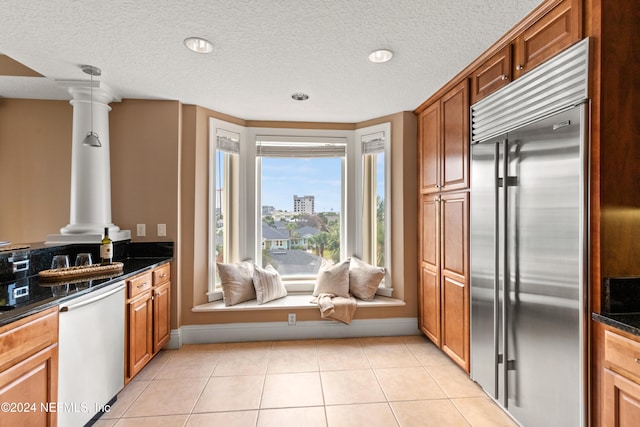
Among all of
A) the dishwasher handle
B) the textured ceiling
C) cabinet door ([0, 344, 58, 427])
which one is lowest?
cabinet door ([0, 344, 58, 427])

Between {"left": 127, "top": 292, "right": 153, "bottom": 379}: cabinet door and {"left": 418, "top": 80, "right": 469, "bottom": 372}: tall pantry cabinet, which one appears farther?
{"left": 418, "top": 80, "right": 469, "bottom": 372}: tall pantry cabinet

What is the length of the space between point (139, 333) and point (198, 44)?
2.10 meters

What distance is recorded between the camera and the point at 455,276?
2439mm

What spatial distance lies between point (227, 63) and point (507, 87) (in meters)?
1.86

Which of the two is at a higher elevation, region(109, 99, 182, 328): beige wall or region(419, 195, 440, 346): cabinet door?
region(109, 99, 182, 328): beige wall

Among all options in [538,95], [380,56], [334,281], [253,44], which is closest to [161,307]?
[334,281]

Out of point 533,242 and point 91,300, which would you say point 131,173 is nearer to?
point 91,300

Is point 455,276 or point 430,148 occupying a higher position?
point 430,148

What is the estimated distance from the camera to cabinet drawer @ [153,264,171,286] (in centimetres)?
257

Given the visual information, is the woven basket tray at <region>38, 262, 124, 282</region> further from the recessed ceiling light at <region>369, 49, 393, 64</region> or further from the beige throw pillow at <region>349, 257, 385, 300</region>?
the recessed ceiling light at <region>369, 49, 393, 64</region>


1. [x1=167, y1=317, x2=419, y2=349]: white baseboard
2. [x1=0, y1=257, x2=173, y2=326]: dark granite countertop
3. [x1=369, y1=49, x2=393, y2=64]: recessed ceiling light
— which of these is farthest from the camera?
[x1=167, y1=317, x2=419, y2=349]: white baseboard

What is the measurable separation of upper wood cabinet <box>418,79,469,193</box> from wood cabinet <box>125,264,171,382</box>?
258 centimetres

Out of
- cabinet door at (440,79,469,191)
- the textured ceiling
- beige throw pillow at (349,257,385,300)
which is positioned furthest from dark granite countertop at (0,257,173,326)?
cabinet door at (440,79,469,191)

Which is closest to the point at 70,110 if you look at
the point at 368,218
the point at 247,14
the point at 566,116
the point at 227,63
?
the point at 227,63
